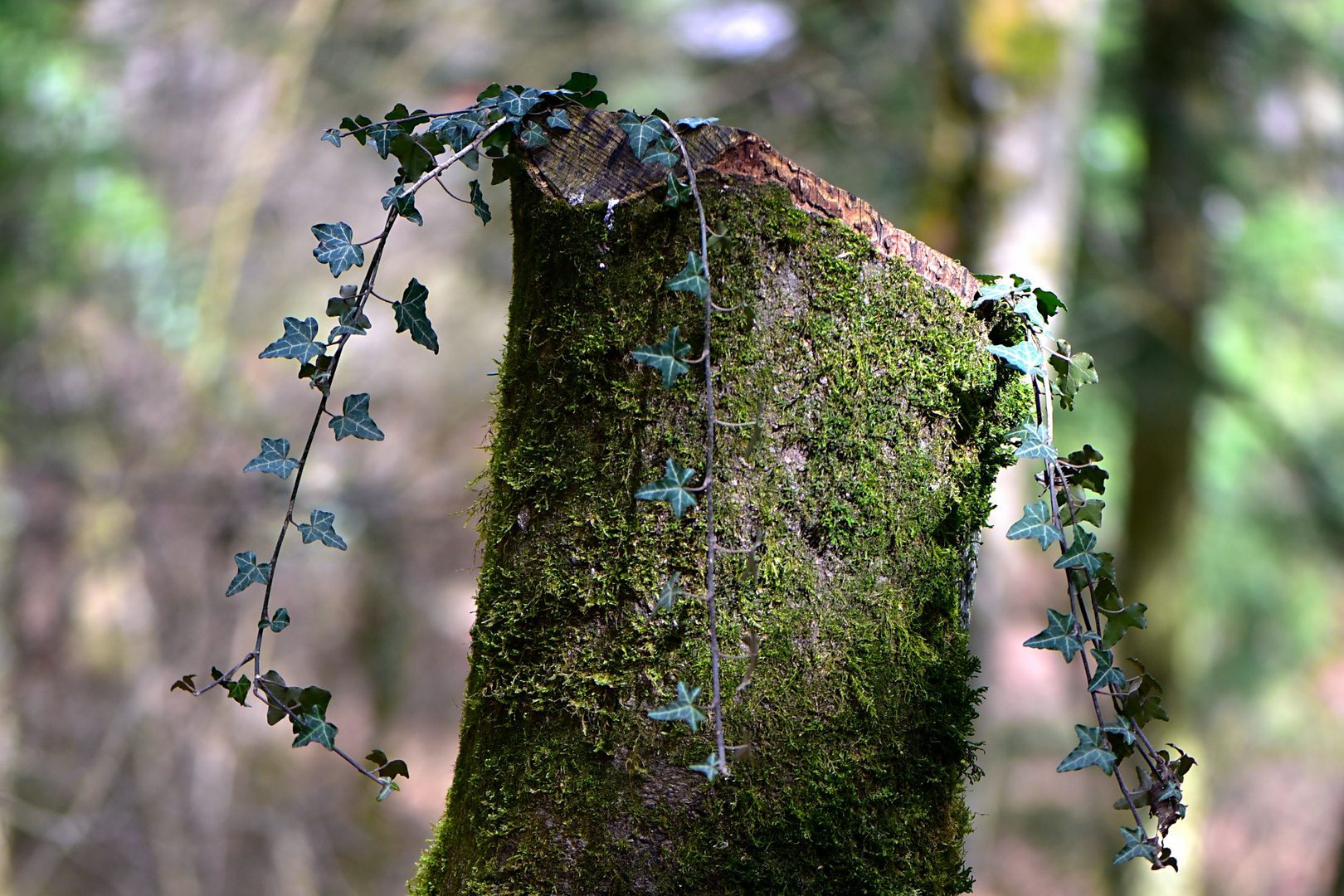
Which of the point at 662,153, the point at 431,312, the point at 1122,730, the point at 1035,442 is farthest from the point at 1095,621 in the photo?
the point at 431,312

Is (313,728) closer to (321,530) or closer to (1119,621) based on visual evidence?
(321,530)

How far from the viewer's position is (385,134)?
1.29 m

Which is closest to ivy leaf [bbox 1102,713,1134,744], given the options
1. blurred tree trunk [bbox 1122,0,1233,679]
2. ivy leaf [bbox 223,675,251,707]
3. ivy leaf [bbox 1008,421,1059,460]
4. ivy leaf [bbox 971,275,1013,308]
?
ivy leaf [bbox 1008,421,1059,460]

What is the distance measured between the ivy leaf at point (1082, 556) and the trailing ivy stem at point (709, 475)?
0.47 m

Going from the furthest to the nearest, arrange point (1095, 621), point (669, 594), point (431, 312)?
point (431, 312)
point (1095, 621)
point (669, 594)

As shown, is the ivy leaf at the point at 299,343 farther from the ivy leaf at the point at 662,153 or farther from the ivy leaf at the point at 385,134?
the ivy leaf at the point at 662,153

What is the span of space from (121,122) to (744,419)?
4999mm

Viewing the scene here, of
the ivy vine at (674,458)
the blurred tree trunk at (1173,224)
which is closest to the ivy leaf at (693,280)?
the ivy vine at (674,458)

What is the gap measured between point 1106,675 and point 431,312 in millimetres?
6566

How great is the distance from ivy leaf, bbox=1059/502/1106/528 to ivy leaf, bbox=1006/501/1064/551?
0.02 metres

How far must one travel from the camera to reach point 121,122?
194 inches

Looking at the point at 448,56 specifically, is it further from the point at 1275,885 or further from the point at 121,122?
the point at 1275,885

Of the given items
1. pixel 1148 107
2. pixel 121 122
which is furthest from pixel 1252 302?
pixel 121 122

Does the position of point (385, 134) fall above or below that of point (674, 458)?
above
